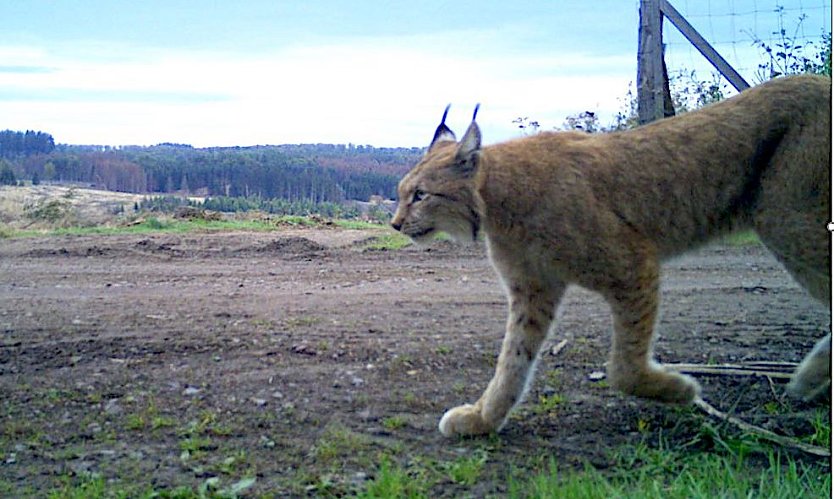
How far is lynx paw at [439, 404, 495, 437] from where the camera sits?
373 centimetres

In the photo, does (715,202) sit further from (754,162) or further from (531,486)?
(531,486)

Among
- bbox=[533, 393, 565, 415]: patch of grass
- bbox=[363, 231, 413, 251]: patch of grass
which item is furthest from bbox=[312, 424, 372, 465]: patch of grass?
bbox=[363, 231, 413, 251]: patch of grass

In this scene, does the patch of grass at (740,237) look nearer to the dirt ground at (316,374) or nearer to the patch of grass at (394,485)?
the dirt ground at (316,374)

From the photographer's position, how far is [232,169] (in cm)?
963

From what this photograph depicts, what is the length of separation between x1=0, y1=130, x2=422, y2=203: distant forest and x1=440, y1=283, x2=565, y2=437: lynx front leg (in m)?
1.00

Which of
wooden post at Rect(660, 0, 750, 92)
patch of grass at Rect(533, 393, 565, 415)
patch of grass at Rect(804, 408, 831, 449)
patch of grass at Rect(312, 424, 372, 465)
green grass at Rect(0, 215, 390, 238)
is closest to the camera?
patch of grass at Rect(312, 424, 372, 465)

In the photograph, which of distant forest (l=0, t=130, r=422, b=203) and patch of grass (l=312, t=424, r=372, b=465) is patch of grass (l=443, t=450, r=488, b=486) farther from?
distant forest (l=0, t=130, r=422, b=203)

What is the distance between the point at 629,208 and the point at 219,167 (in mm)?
6090

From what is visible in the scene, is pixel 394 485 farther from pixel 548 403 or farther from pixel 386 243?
pixel 386 243

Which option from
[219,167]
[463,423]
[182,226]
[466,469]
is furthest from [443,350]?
[182,226]

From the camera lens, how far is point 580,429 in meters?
3.82

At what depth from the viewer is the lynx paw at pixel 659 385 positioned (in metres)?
3.86

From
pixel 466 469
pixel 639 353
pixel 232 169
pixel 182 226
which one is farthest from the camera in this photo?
pixel 182 226

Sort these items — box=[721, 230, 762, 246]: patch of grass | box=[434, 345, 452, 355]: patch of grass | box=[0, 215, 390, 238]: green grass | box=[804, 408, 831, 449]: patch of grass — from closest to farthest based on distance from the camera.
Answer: box=[804, 408, 831, 449]: patch of grass
box=[721, 230, 762, 246]: patch of grass
box=[434, 345, 452, 355]: patch of grass
box=[0, 215, 390, 238]: green grass
